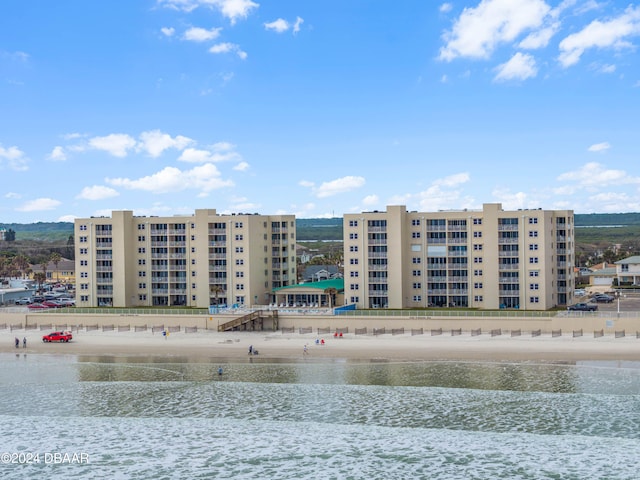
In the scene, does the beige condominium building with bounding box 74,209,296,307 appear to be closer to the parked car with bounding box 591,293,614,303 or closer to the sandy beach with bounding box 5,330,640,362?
the sandy beach with bounding box 5,330,640,362

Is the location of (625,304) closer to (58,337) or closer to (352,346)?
(352,346)

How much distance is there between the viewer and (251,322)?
79.6 m

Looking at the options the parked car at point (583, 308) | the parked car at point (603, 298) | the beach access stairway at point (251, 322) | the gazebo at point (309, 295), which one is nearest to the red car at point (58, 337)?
the beach access stairway at point (251, 322)

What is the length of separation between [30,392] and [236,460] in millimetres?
21965

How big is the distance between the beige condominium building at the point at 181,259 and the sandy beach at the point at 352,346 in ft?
43.8

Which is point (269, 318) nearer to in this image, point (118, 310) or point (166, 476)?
point (118, 310)

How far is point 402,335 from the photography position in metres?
73.9

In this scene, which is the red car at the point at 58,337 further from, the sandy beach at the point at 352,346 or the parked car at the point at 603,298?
the parked car at the point at 603,298

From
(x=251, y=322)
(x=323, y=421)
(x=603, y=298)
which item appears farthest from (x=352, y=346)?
(x=603, y=298)

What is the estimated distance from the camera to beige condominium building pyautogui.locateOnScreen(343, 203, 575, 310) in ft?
269

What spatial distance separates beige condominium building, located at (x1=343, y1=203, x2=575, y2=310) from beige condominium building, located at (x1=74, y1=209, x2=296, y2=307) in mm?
12040

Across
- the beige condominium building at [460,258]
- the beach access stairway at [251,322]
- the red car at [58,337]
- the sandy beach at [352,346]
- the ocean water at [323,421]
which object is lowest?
the ocean water at [323,421]

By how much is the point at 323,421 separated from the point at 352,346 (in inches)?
856

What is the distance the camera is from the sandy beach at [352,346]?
65125 mm
